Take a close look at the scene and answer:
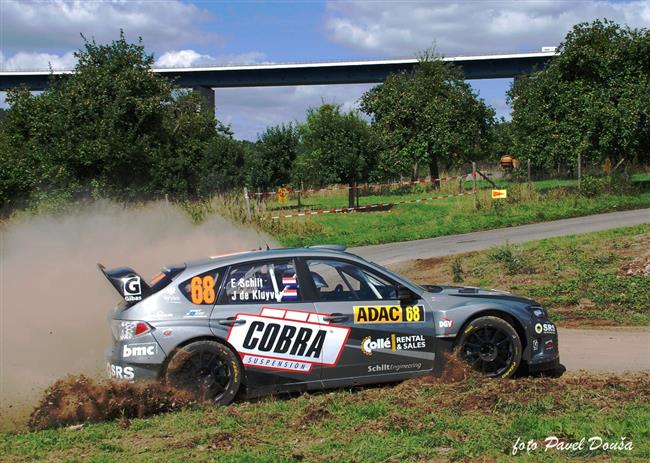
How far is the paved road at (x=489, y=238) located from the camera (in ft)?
71.3

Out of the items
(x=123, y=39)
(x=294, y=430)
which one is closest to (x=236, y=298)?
(x=294, y=430)

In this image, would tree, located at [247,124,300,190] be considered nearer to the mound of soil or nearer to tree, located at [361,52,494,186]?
tree, located at [361,52,494,186]

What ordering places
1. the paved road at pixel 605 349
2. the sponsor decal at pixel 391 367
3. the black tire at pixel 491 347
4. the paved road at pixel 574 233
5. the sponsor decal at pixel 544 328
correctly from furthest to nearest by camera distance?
1. the paved road at pixel 574 233
2. the paved road at pixel 605 349
3. the sponsor decal at pixel 544 328
4. the black tire at pixel 491 347
5. the sponsor decal at pixel 391 367

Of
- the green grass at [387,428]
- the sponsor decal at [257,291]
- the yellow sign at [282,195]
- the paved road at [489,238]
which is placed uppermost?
the yellow sign at [282,195]

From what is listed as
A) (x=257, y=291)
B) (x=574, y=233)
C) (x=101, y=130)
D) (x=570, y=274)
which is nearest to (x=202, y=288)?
(x=257, y=291)

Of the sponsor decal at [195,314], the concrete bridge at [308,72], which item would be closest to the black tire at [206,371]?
the sponsor decal at [195,314]

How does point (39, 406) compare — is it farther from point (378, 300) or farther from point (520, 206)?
point (520, 206)

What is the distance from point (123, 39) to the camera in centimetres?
2759

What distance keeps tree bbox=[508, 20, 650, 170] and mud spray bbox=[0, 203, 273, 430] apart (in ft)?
65.1

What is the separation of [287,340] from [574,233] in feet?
57.7

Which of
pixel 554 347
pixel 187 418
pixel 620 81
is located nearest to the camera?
pixel 187 418

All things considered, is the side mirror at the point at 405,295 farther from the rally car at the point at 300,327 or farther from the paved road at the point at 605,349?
the paved road at the point at 605,349

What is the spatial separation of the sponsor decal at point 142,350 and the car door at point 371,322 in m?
1.65

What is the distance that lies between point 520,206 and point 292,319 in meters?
23.5
